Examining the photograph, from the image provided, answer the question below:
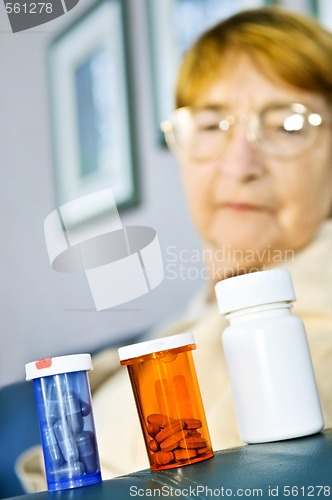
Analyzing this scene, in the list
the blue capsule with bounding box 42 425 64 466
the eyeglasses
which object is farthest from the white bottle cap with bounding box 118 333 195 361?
the eyeglasses

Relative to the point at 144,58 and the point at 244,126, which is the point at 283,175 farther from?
the point at 144,58

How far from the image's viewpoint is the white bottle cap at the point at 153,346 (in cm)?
85

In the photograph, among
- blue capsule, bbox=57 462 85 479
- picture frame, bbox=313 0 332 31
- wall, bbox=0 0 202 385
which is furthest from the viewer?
picture frame, bbox=313 0 332 31

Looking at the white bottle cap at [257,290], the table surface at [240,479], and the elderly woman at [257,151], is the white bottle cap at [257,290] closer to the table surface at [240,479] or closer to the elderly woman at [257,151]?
the table surface at [240,479]

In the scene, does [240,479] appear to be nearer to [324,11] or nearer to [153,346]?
[153,346]

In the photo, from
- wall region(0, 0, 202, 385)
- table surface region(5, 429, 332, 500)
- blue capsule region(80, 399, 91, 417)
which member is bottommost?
table surface region(5, 429, 332, 500)

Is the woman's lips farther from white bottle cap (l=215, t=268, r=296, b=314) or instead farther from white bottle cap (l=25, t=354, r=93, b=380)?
white bottle cap (l=25, t=354, r=93, b=380)

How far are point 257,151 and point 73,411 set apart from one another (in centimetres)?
63

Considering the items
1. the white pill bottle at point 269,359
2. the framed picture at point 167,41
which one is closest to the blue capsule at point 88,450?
the white pill bottle at point 269,359

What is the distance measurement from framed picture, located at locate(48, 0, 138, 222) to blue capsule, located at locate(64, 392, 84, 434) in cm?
50

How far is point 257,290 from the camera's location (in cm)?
89

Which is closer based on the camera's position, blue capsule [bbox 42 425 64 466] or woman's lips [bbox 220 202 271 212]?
blue capsule [bbox 42 425 64 466]

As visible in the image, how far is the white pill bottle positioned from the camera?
0.89m

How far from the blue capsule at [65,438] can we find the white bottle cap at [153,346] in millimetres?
97
